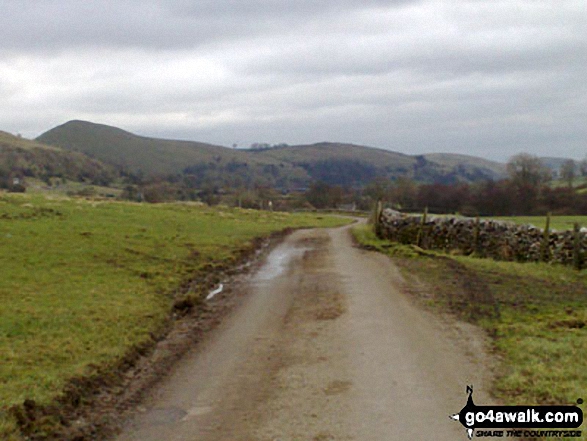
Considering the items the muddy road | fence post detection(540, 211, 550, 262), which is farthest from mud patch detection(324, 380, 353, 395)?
fence post detection(540, 211, 550, 262)

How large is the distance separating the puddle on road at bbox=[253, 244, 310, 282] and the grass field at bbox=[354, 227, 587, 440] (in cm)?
377

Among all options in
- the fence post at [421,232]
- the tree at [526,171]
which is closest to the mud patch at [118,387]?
the fence post at [421,232]

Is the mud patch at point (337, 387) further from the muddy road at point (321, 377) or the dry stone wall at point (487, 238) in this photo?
the dry stone wall at point (487, 238)

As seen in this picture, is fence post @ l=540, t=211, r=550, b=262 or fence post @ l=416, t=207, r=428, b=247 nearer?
fence post @ l=540, t=211, r=550, b=262

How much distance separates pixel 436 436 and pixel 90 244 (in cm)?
1769

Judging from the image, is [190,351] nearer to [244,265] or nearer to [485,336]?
[485,336]

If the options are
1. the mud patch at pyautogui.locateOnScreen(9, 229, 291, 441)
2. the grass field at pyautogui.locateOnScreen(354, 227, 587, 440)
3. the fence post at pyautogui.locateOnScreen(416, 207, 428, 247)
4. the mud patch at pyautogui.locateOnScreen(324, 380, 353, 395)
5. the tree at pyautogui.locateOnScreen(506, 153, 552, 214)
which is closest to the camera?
the mud patch at pyautogui.locateOnScreen(9, 229, 291, 441)

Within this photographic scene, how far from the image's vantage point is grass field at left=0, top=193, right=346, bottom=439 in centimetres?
868

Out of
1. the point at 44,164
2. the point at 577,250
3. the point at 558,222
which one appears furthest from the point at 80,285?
the point at 44,164

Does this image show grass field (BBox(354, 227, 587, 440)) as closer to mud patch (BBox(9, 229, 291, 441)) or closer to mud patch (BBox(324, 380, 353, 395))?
mud patch (BBox(324, 380, 353, 395))

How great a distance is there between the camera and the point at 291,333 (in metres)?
10.7

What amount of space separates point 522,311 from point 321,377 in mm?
6190

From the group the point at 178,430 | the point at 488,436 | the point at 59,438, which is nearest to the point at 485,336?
the point at 488,436

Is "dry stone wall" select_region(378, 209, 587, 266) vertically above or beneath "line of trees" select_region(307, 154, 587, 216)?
beneath
